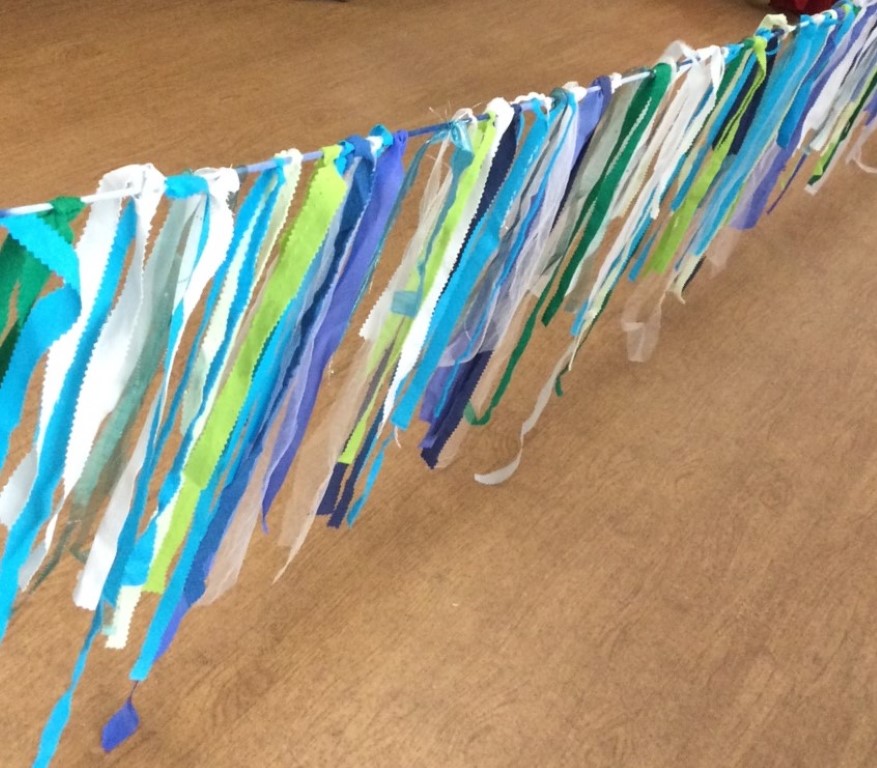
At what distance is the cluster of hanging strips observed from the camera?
0.77m

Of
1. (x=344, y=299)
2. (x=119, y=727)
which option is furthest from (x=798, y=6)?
(x=119, y=727)

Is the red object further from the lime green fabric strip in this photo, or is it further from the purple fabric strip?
the lime green fabric strip

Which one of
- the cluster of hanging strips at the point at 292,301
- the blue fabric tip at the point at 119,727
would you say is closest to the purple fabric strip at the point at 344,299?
the cluster of hanging strips at the point at 292,301

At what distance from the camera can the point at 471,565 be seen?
1467mm

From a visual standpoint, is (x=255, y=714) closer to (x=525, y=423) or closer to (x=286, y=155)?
(x=525, y=423)

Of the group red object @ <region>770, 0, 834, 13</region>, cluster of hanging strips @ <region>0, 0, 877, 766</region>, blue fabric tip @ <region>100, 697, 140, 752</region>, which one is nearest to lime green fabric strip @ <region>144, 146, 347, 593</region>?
cluster of hanging strips @ <region>0, 0, 877, 766</region>

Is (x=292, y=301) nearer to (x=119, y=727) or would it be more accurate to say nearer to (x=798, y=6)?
(x=119, y=727)

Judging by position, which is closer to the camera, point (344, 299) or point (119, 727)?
point (344, 299)

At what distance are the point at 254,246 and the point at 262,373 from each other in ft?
0.50

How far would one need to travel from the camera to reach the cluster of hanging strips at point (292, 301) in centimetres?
77

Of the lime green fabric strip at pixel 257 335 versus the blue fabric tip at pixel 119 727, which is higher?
the lime green fabric strip at pixel 257 335

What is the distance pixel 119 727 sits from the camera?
1.14m

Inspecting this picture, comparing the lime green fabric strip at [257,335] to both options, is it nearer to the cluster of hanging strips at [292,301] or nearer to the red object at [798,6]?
the cluster of hanging strips at [292,301]

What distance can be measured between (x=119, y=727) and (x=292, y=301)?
0.55 m
